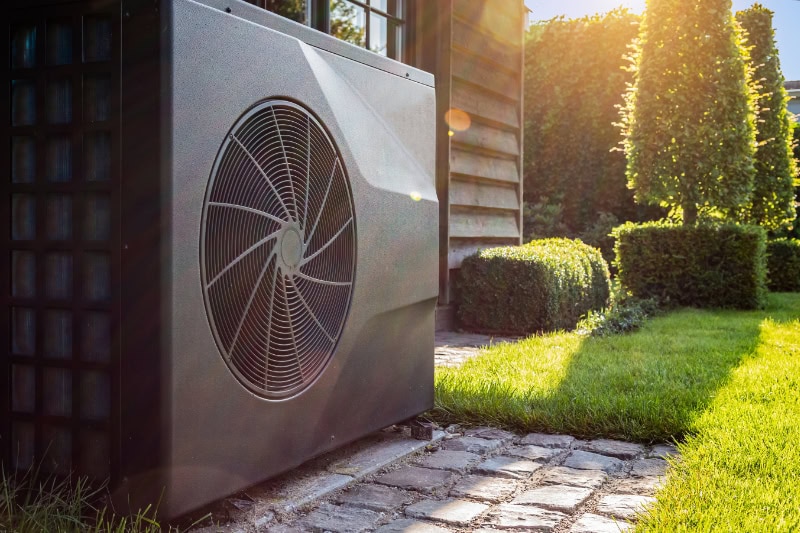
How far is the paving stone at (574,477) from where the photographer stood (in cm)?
234

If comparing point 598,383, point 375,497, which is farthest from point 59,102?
point 598,383

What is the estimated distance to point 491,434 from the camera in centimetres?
288

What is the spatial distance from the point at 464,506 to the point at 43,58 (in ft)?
4.74

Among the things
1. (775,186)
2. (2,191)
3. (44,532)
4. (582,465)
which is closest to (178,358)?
(44,532)

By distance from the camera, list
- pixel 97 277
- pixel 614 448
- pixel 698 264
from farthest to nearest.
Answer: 1. pixel 698 264
2. pixel 614 448
3. pixel 97 277

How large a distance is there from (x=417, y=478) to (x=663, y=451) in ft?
2.73

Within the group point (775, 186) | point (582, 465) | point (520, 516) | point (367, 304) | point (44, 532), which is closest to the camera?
point (44, 532)

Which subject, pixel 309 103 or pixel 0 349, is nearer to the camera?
pixel 0 349

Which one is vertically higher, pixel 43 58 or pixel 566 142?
pixel 566 142

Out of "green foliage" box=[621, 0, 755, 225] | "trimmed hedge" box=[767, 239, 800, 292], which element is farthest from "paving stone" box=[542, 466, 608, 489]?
"trimmed hedge" box=[767, 239, 800, 292]

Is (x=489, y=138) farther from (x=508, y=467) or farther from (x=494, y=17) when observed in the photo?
(x=508, y=467)

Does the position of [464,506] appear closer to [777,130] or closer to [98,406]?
[98,406]

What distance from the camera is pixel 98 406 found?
176 cm

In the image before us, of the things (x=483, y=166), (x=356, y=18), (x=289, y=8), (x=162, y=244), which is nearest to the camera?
(x=162, y=244)
